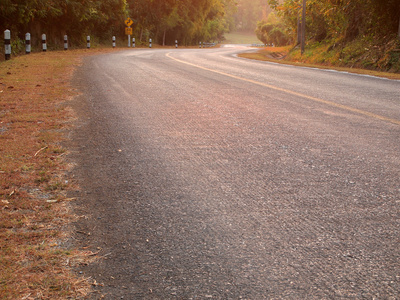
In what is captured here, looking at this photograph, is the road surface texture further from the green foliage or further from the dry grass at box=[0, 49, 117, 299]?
the green foliage

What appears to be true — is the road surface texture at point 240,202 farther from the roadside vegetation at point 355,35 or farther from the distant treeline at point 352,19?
the distant treeline at point 352,19

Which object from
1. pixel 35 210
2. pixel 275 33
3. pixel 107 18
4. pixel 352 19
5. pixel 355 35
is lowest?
pixel 35 210


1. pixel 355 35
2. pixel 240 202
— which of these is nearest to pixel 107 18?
pixel 355 35

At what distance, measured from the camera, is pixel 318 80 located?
366 inches

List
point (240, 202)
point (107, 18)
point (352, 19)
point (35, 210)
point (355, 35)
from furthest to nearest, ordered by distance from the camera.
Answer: point (107, 18) → point (352, 19) → point (355, 35) → point (240, 202) → point (35, 210)

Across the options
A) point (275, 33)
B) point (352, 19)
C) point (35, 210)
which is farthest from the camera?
point (275, 33)

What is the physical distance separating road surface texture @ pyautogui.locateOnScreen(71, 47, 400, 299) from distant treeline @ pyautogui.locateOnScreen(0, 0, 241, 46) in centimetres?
1495

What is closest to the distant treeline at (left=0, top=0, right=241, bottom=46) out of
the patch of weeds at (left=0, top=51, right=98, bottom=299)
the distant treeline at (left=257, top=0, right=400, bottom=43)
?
the distant treeline at (left=257, top=0, right=400, bottom=43)

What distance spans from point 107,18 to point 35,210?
29416 millimetres

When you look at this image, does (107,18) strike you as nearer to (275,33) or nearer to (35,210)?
(35,210)

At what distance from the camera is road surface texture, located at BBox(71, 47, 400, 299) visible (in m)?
1.80

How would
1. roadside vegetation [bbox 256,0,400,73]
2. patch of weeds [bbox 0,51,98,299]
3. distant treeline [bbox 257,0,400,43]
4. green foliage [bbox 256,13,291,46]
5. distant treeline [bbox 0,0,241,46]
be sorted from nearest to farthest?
1. patch of weeds [bbox 0,51,98,299]
2. roadside vegetation [bbox 256,0,400,73]
3. distant treeline [bbox 257,0,400,43]
4. distant treeline [bbox 0,0,241,46]
5. green foliage [bbox 256,13,291,46]

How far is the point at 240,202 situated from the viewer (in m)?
2.59

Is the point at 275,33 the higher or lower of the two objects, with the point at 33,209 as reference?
higher
